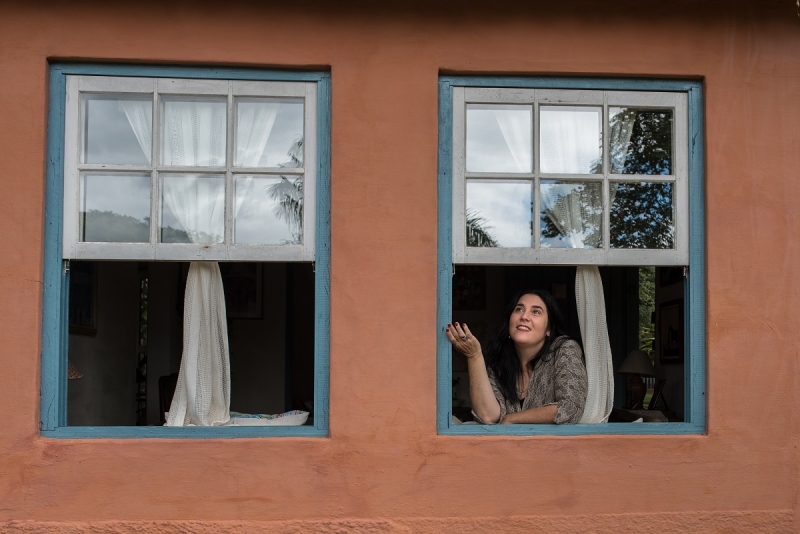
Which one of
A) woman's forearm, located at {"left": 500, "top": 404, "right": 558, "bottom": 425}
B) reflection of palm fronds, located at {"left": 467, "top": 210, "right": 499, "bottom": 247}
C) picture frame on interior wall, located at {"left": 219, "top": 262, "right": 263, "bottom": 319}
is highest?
reflection of palm fronds, located at {"left": 467, "top": 210, "right": 499, "bottom": 247}

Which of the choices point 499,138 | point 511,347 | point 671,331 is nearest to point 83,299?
point 511,347

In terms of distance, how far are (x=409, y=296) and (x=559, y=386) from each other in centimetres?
95

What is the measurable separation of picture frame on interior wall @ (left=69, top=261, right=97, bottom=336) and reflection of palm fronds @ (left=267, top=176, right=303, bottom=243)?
7.16ft

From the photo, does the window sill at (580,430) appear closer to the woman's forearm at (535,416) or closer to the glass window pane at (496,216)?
the woman's forearm at (535,416)

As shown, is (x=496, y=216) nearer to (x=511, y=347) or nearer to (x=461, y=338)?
(x=461, y=338)

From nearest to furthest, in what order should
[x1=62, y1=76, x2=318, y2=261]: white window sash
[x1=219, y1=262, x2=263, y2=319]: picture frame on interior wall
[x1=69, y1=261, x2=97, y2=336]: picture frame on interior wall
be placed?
[x1=62, y1=76, x2=318, y2=261]: white window sash < [x1=69, y1=261, x2=97, y2=336]: picture frame on interior wall < [x1=219, y1=262, x2=263, y2=319]: picture frame on interior wall

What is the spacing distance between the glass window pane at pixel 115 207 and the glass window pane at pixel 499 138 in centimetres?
169

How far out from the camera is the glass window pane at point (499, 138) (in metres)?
5.13

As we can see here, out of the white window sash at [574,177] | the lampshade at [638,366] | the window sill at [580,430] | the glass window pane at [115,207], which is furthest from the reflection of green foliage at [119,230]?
the lampshade at [638,366]

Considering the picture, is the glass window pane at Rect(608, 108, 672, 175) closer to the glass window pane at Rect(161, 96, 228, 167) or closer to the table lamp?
the glass window pane at Rect(161, 96, 228, 167)

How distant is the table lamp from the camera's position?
24.2ft

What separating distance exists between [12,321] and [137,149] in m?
1.06

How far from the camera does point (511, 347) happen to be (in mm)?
5676

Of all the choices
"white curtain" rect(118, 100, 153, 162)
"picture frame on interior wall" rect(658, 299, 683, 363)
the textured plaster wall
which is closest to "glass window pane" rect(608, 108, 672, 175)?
the textured plaster wall
